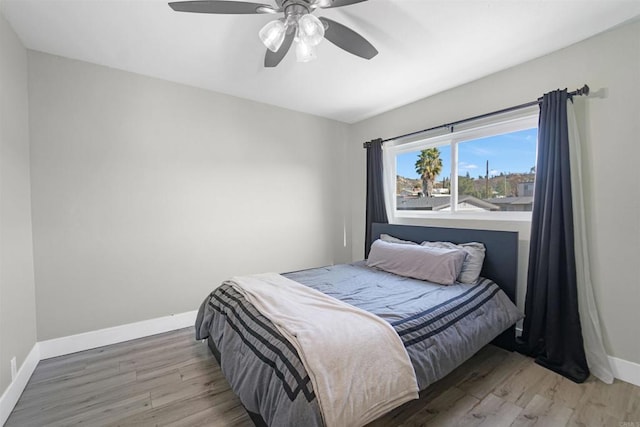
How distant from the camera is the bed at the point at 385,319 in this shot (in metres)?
1.29

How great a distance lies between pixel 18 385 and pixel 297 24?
296cm

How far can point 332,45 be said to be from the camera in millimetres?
2250

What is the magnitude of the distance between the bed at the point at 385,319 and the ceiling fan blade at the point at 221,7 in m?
1.72

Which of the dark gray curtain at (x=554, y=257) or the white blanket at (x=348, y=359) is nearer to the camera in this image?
the white blanket at (x=348, y=359)

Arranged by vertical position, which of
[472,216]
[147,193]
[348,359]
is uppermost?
[147,193]

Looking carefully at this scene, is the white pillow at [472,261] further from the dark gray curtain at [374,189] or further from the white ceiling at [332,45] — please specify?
the white ceiling at [332,45]

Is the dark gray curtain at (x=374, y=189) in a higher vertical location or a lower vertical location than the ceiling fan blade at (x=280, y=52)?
lower

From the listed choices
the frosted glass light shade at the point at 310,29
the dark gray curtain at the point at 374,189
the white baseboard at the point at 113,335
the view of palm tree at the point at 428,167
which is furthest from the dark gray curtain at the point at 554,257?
the white baseboard at the point at 113,335

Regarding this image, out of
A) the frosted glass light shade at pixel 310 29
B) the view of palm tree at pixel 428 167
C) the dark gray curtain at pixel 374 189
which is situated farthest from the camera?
the dark gray curtain at pixel 374 189

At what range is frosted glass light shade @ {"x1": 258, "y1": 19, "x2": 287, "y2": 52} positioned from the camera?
61.6 inches

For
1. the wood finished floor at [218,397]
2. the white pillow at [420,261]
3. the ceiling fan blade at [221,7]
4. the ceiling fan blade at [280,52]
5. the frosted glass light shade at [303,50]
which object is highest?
the ceiling fan blade at [280,52]

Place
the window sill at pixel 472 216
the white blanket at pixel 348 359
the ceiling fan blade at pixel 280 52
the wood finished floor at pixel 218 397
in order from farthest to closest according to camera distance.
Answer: the window sill at pixel 472 216 < the ceiling fan blade at pixel 280 52 < the wood finished floor at pixel 218 397 < the white blanket at pixel 348 359

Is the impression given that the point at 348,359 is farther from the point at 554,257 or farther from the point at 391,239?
the point at 391,239

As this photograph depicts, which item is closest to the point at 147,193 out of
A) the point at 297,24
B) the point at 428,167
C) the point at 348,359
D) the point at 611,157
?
the point at 297,24
